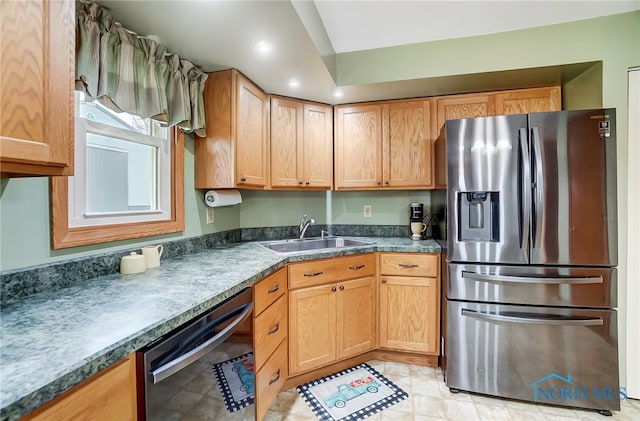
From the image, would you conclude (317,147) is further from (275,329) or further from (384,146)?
(275,329)

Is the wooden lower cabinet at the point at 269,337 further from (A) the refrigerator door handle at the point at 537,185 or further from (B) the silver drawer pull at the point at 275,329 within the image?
(A) the refrigerator door handle at the point at 537,185

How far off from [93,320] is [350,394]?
60.6 inches

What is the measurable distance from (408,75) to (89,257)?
219cm

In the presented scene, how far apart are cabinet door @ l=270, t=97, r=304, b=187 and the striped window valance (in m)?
0.59

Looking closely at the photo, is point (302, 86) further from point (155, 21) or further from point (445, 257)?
point (445, 257)

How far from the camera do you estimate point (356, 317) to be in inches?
80.9

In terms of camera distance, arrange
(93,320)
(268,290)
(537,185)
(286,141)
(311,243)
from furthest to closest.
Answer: (311,243)
(286,141)
(537,185)
(268,290)
(93,320)

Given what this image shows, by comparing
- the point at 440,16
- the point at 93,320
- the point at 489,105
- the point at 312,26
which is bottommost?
the point at 93,320

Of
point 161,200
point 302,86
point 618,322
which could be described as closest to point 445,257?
point 618,322

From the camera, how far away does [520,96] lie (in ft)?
7.07

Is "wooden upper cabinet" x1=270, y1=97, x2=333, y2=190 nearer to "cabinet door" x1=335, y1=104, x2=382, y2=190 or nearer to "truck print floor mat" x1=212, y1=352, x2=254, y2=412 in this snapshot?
"cabinet door" x1=335, y1=104, x2=382, y2=190

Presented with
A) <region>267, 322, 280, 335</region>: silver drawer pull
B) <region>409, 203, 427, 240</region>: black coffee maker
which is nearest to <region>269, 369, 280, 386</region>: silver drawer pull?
<region>267, 322, 280, 335</region>: silver drawer pull

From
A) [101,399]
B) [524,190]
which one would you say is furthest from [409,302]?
[101,399]

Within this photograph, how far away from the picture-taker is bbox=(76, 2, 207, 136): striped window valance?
1.18 meters
